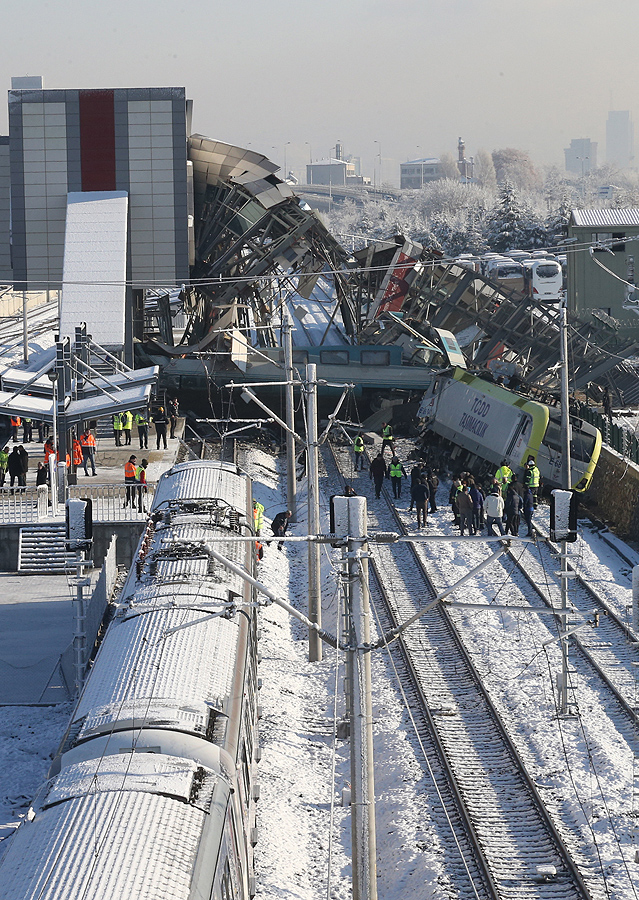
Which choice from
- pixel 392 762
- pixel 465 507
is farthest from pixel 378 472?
pixel 392 762

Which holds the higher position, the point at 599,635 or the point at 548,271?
the point at 548,271

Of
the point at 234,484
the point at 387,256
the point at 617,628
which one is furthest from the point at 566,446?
the point at 387,256

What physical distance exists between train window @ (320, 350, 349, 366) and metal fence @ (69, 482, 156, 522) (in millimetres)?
17944

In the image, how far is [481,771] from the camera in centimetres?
1744

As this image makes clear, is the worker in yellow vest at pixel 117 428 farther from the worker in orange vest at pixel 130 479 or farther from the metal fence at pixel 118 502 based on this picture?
the worker in orange vest at pixel 130 479

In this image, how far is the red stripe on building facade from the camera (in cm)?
4944

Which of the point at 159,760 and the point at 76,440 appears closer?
the point at 159,760

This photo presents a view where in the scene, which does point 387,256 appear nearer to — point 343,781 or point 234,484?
point 234,484

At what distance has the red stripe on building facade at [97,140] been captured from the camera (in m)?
49.4

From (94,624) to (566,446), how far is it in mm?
10701

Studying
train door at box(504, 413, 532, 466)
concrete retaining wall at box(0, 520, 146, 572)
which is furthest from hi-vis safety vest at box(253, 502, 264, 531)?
train door at box(504, 413, 532, 466)

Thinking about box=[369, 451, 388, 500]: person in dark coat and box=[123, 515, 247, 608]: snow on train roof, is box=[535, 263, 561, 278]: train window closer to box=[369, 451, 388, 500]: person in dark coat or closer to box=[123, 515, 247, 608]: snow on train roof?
box=[369, 451, 388, 500]: person in dark coat

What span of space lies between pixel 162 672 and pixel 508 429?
77.0 ft

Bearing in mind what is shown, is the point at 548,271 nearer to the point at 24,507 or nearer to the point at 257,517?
the point at 24,507
